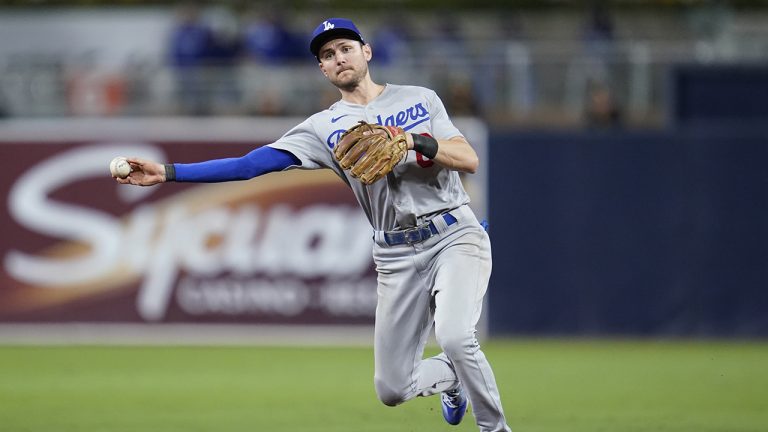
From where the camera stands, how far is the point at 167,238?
14.0 metres

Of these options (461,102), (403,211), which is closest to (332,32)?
(403,211)

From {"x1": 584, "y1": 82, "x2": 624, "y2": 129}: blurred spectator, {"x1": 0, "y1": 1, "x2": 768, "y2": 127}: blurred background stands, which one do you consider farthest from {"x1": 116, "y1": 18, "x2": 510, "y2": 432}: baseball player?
{"x1": 584, "y1": 82, "x2": 624, "y2": 129}: blurred spectator

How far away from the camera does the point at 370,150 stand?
5.98m

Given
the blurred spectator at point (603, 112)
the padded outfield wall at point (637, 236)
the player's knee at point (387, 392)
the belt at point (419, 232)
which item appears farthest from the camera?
the blurred spectator at point (603, 112)

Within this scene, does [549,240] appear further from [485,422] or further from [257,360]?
[485,422]

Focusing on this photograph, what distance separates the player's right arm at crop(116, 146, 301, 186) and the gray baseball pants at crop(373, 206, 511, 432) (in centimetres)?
68

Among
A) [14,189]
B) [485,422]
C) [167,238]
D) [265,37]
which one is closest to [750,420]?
[485,422]

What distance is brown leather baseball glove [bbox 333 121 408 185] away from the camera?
5.96m

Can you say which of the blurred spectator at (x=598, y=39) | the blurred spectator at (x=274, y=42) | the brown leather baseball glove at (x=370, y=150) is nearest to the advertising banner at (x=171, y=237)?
the blurred spectator at (x=274, y=42)

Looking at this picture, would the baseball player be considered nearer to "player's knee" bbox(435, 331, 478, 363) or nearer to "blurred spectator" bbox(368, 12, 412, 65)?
"player's knee" bbox(435, 331, 478, 363)

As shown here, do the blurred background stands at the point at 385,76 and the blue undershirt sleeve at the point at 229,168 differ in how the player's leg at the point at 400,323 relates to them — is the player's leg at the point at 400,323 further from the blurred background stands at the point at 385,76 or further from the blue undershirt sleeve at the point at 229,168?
the blurred background stands at the point at 385,76

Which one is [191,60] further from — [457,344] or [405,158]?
[457,344]

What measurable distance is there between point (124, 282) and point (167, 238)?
68 centimetres

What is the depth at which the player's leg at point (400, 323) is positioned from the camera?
657cm
